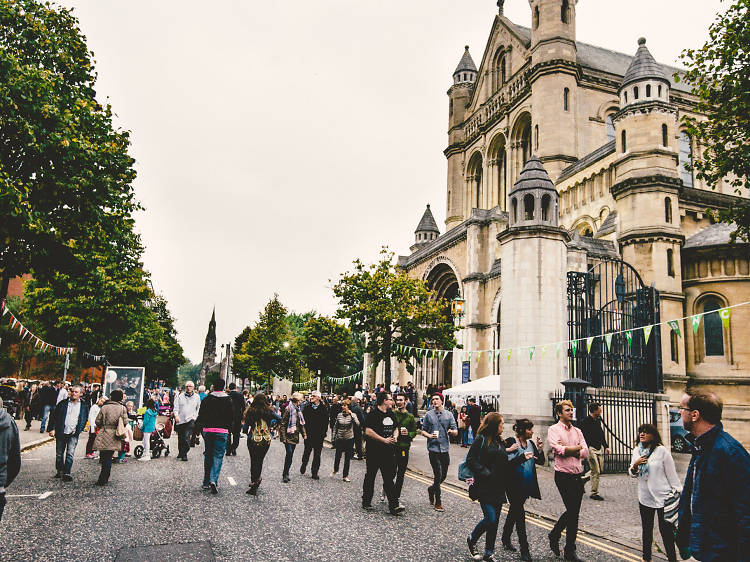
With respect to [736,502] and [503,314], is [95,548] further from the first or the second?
[503,314]

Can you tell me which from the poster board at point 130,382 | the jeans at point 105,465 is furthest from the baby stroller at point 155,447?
the poster board at point 130,382

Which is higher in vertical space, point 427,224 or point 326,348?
point 427,224

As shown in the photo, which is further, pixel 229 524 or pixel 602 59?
pixel 602 59

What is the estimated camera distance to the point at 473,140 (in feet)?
156

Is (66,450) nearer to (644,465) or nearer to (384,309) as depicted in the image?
(644,465)

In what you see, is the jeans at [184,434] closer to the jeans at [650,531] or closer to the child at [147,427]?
the child at [147,427]

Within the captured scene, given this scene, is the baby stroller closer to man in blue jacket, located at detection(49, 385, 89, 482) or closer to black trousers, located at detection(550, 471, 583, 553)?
man in blue jacket, located at detection(49, 385, 89, 482)

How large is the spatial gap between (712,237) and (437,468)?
24.4 m

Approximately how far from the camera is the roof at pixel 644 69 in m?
28.1

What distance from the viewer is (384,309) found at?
27.3 m

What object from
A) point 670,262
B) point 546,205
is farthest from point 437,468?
point 670,262

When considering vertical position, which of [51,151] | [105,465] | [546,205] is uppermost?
[546,205]

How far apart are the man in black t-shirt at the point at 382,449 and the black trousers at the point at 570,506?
8.36 ft

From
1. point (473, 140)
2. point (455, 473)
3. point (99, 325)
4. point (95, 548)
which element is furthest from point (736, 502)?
point (473, 140)
